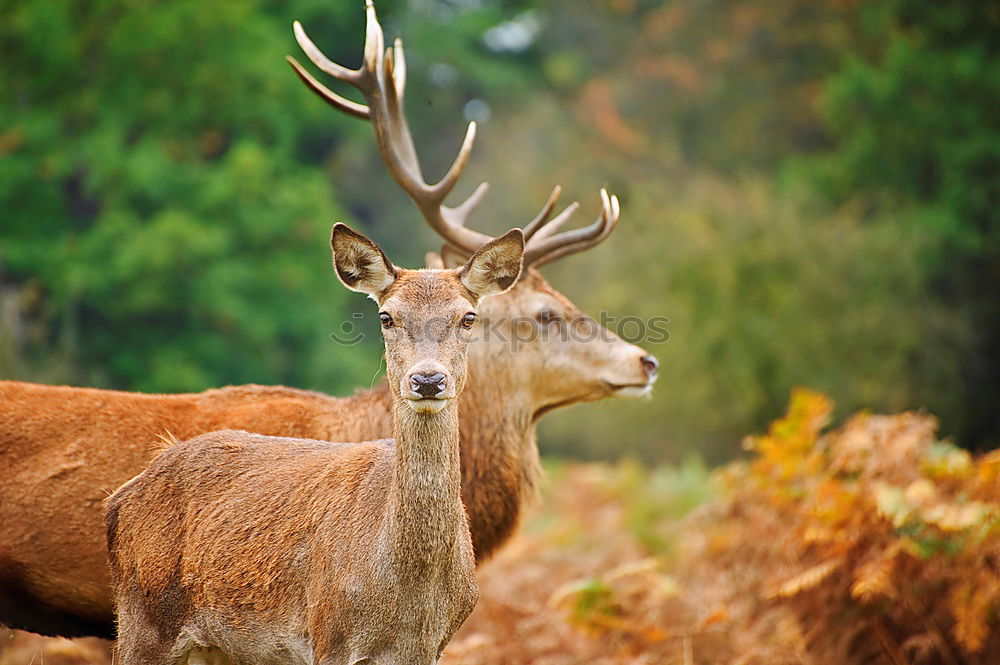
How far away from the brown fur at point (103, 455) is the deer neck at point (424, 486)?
172 cm

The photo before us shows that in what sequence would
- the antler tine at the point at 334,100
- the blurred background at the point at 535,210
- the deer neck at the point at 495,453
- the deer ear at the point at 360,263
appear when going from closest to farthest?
1. the deer ear at the point at 360,263
2. the deer neck at the point at 495,453
3. the antler tine at the point at 334,100
4. the blurred background at the point at 535,210

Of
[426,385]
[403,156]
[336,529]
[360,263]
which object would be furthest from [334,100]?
[336,529]

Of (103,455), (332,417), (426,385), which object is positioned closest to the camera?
(426,385)

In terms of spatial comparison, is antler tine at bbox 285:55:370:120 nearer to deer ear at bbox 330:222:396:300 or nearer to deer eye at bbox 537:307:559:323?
deer eye at bbox 537:307:559:323

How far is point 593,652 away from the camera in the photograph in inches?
309

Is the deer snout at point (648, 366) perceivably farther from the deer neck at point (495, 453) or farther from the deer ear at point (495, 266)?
the deer ear at point (495, 266)

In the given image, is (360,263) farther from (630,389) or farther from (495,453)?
(630,389)

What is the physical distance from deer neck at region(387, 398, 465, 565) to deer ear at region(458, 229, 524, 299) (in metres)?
0.63

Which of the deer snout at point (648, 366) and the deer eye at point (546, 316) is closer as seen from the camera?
the deer snout at point (648, 366)

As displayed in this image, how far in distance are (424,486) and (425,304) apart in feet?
2.53

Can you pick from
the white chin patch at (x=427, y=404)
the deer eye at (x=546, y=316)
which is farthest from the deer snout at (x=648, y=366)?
the white chin patch at (x=427, y=404)

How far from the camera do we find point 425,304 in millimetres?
4680

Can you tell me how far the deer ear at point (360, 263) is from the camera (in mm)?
4730

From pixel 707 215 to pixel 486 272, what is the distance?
15541mm
